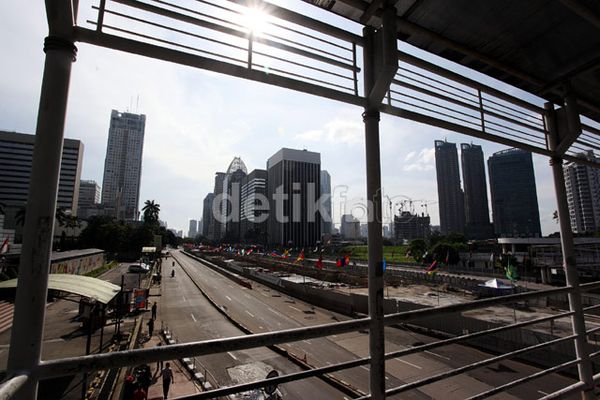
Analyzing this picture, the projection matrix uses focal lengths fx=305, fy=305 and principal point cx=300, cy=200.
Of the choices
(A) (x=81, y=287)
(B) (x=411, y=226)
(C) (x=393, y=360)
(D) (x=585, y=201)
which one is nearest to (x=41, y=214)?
(A) (x=81, y=287)

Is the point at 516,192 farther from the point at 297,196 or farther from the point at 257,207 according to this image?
the point at 257,207

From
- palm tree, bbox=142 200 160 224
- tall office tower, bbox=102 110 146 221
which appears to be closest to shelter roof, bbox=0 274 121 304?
palm tree, bbox=142 200 160 224

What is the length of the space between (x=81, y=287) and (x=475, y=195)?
155 metres

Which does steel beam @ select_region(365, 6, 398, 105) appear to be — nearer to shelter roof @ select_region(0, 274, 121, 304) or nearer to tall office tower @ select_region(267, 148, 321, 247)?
shelter roof @ select_region(0, 274, 121, 304)

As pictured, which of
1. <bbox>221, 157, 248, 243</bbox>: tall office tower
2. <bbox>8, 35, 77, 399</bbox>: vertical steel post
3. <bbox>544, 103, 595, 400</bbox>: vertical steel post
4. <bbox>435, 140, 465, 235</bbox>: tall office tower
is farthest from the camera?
<bbox>221, 157, 248, 243</bbox>: tall office tower

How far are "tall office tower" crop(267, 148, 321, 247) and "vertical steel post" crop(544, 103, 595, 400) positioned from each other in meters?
121

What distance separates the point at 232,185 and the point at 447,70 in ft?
581

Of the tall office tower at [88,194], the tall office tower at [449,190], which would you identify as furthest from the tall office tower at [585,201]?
the tall office tower at [88,194]

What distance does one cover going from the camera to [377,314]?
214 cm

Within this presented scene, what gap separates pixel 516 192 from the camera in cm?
12331

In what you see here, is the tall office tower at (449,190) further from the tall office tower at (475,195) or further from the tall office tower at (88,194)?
the tall office tower at (88,194)

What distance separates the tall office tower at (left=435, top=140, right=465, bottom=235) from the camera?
15138 centimetres

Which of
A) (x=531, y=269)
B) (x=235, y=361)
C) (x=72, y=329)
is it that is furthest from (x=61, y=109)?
(x=531, y=269)

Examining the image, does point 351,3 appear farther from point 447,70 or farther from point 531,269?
point 531,269
